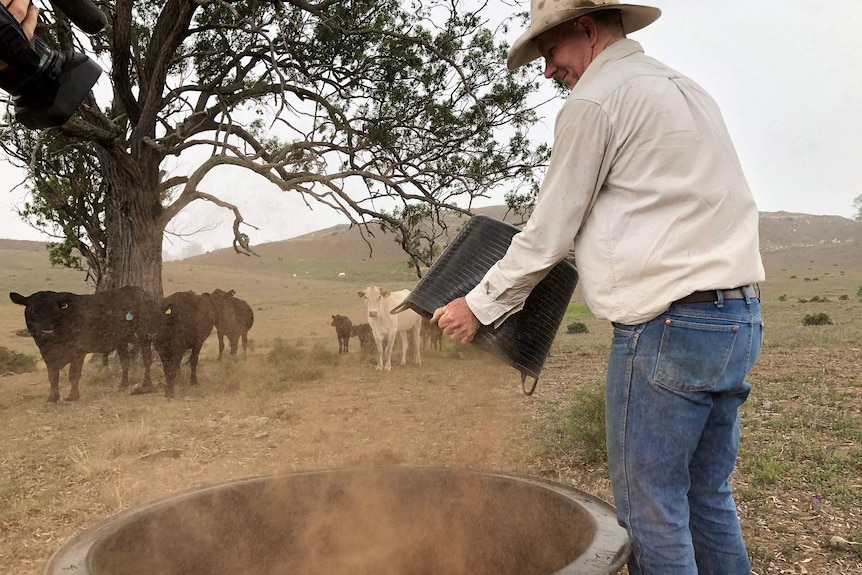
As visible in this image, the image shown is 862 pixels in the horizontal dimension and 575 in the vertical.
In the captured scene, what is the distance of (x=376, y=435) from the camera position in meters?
6.61

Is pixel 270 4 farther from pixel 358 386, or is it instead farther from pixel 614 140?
pixel 614 140

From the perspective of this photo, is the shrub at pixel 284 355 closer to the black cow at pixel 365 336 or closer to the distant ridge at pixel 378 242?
the black cow at pixel 365 336

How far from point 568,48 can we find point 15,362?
12.9 meters

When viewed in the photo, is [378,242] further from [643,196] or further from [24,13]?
[24,13]

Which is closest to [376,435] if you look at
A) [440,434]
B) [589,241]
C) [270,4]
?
[440,434]

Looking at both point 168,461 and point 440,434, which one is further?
point 440,434

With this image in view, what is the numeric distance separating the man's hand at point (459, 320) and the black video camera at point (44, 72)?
1.14 m

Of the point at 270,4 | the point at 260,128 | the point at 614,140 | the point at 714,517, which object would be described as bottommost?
the point at 714,517

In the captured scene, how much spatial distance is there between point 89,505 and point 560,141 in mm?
4215

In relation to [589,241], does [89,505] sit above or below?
below

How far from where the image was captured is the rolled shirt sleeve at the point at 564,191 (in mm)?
1858

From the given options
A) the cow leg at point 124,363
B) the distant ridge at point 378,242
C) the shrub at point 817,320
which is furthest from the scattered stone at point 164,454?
the distant ridge at point 378,242

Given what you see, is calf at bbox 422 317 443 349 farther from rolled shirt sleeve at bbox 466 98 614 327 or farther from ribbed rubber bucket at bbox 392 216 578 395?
rolled shirt sleeve at bbox 466 98 614 327

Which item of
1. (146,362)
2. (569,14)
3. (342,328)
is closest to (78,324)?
(146,362)
